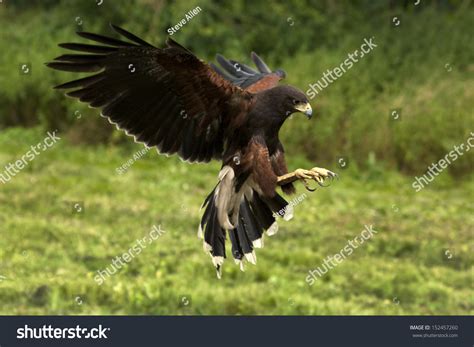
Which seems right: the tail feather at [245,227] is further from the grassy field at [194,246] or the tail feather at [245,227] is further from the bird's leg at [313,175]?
the grassy field at [194,246]

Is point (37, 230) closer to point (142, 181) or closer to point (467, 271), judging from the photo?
point (142, 181)

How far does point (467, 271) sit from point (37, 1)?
9.80 m

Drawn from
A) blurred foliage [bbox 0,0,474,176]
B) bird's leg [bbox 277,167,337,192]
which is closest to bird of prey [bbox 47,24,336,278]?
bird's leg [bbox 277,167,337,192]

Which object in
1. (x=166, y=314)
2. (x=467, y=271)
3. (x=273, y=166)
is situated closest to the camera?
(x=273, y=166)

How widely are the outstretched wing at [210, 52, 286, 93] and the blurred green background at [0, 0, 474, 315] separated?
2.28 meters

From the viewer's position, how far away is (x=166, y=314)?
29.5 feet

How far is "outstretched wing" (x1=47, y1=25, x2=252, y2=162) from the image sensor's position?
6.34 m

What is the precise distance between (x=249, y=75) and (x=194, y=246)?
11.3 ft

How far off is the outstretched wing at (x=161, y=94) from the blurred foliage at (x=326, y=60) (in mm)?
7312

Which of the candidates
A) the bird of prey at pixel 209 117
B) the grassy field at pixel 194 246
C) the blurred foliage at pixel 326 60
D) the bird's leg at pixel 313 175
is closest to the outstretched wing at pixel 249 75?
the bird of prey at pixel 209 117

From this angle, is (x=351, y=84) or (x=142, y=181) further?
(x=351, y=84)

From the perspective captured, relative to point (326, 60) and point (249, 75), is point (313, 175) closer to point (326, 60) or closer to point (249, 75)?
point (249, 75)
